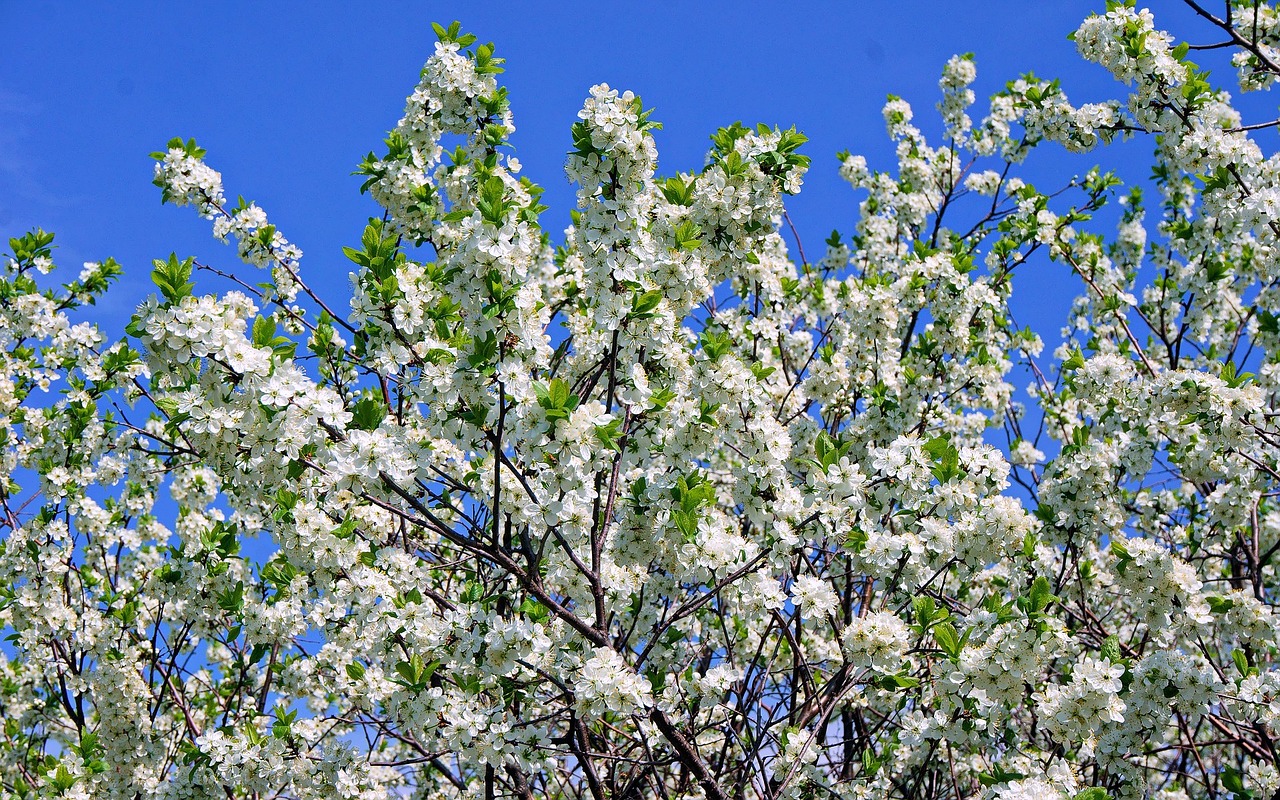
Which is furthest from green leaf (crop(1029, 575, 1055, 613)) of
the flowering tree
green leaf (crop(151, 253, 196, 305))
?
green leaf (crop(151, 253, 196, 305))

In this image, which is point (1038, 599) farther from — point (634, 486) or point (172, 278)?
point (172, 278)

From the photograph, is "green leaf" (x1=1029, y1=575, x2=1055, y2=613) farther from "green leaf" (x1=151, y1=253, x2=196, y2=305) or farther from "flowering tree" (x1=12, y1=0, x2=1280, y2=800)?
"green leaf" (x1=151, y1=253, x2=196, y2=305)

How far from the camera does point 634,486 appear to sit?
4797 millimetres

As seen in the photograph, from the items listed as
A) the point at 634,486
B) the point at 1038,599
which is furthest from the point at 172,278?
the point at 1038,599

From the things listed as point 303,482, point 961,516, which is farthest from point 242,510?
point 961,516

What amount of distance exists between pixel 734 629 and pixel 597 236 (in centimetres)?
410

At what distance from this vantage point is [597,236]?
443 cm

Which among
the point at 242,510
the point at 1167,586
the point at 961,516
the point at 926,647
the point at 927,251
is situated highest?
the point at 927,251

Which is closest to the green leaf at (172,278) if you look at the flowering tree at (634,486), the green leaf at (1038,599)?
the flowering tree at (634,486)

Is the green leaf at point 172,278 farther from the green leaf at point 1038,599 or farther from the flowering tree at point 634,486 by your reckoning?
the green leaf at point 1038,599

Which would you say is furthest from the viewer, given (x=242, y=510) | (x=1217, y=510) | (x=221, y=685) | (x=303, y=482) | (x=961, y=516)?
(x=221, y=685)

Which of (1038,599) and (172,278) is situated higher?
(172,278)

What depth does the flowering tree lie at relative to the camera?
167 inches

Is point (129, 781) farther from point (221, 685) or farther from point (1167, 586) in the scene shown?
point (1167, 586)
